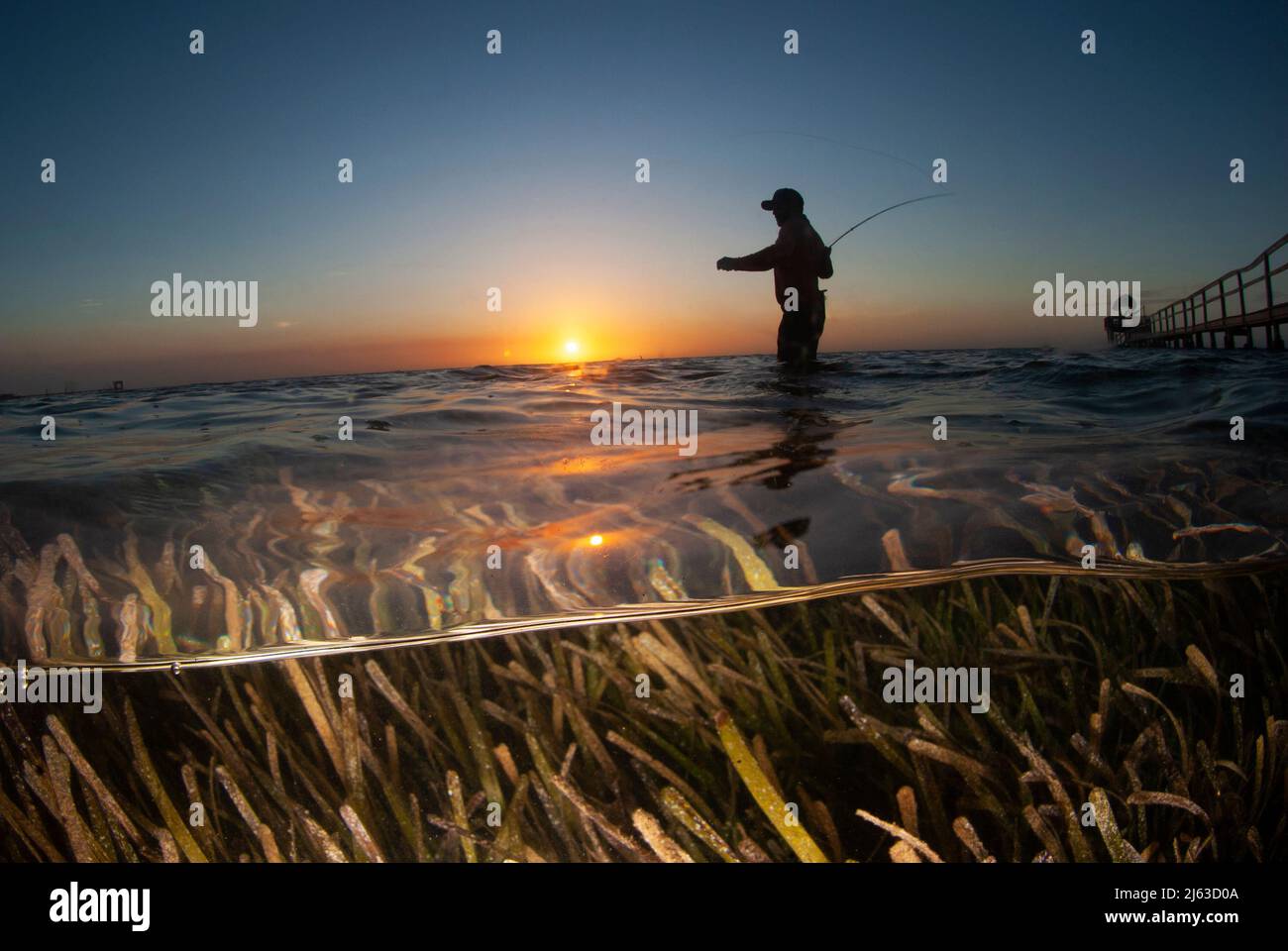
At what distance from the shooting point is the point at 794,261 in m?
7.68

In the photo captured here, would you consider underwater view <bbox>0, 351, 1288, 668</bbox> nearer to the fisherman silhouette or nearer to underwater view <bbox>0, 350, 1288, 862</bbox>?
underwater view <bbox>0, 350, 1288, 862</bbox>

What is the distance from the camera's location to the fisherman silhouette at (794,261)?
24.7ft

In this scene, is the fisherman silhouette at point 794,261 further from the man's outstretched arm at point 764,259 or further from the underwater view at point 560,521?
the underwater view at point 560,521

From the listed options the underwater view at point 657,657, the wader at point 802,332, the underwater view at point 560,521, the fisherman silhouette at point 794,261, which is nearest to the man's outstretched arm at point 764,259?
the fisherman silhouette at point 794,261

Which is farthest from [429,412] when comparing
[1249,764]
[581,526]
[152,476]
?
[1249,764]

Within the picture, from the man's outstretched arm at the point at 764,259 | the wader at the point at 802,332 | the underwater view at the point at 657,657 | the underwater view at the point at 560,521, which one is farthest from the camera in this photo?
the wader at the point at 802,332

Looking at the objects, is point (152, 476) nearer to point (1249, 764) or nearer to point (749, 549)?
point (749, 549)

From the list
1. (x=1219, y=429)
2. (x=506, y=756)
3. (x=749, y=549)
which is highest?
(x=1219, y=429)

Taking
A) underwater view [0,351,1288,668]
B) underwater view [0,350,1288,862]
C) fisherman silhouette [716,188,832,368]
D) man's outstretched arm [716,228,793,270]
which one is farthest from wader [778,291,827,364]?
underwater view [0,350,1288,862]

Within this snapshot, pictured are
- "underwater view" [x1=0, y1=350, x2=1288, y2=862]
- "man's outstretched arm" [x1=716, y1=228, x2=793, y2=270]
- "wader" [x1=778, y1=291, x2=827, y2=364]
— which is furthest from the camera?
"wader" [x1=778, y1=291, x2=827, y2=364]

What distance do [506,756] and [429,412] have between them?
3967 mm

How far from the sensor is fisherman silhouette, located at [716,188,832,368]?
7.53 meters

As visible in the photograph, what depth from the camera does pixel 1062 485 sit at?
3430 millimetres

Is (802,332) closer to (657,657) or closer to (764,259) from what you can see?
(764,259)
